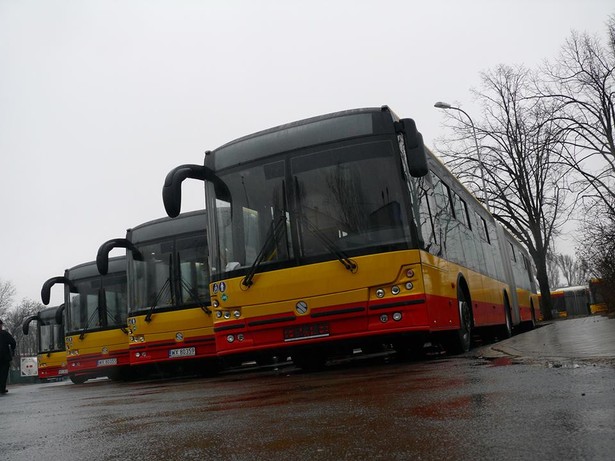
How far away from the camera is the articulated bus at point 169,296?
13789 mm

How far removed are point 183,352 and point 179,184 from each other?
5.36 metres

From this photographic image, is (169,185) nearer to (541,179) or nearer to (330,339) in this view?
(330,339)

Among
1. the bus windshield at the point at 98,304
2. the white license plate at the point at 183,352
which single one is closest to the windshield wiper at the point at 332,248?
the white license plate at the point at 183,352

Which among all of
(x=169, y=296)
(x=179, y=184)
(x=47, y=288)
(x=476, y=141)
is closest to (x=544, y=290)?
(x=476, y=141)

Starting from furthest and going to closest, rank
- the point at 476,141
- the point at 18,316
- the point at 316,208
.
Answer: the point at 18,316
the point at 476,141
the point at 316,208

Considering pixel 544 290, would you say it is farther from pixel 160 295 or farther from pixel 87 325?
pixel 160 295

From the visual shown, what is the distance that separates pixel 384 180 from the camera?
8734mm

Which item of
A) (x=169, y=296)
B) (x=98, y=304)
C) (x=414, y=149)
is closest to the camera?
(x=414, y=149)

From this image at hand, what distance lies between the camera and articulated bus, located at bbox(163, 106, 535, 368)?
8.45 m

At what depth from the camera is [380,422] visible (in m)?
3.62

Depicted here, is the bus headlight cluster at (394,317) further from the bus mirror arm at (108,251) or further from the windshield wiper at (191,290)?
the bus mirror arm at (108,251)

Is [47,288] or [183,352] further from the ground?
[47,288]

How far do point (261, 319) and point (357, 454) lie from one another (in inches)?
241

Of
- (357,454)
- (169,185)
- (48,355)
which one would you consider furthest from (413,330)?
(48,355)
